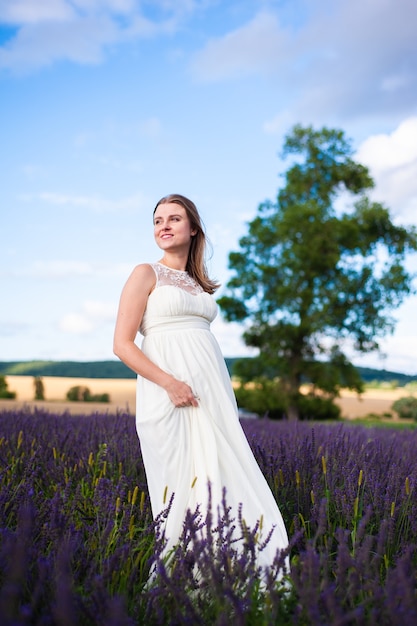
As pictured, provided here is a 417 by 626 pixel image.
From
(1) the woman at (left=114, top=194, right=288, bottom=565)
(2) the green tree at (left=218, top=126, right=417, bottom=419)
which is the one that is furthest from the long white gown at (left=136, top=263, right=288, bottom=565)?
(2) the green tree at (left=218, top=126, right=417, bottom=419)

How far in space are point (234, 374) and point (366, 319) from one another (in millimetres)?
4532

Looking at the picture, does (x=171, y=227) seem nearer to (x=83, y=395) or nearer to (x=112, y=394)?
(x=83, y=395)

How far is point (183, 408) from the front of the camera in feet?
9.36

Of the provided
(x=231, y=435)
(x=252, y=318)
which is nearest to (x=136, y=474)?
(x=231, y=435)

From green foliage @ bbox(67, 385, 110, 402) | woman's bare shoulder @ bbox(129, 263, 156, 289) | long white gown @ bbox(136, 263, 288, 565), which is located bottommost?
green foliage @ bbox(67, 385, 110, 402)

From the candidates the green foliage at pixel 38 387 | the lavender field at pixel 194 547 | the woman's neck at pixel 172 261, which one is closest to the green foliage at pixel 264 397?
the green foliage at pixel 38 387

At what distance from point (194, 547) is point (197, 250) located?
1859mm

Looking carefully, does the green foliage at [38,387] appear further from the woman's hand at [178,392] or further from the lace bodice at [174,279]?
the woman's hand at [178,392]

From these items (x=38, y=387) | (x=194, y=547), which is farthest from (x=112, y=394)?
(x=194, y=547)

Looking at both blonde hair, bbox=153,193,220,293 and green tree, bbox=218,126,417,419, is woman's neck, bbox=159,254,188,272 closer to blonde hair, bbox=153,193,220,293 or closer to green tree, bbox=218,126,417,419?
blonde hair, bbox=153,193,220,293

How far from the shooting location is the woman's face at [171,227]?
3211 mm

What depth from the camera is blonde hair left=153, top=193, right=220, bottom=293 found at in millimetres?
3307

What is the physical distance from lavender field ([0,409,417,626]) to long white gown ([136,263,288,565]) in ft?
0.41

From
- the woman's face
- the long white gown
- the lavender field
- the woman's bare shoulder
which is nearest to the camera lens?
the lavender field
